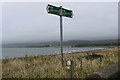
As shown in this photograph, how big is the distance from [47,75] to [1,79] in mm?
1596

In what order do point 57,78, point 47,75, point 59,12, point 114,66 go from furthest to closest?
point 59,12 < point 47,75 < point 57,78 < point 114,66

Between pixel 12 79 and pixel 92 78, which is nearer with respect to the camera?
pixel 92 78

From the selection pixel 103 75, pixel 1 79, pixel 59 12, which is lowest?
pixel 1 79

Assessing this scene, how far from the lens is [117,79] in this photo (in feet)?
20.5

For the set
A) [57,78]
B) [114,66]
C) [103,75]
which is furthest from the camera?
[57,78]

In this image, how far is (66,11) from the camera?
9.26 metres

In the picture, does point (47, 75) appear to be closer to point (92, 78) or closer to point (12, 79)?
point (12, 79)

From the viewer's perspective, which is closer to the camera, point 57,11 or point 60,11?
point 57,11

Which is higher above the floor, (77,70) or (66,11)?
(66,11)

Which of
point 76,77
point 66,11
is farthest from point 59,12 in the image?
point 76,77

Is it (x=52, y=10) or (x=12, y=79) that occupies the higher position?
(x=52, y=10)

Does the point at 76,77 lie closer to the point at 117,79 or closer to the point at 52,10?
the point at 117,79

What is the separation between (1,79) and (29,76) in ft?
3.20

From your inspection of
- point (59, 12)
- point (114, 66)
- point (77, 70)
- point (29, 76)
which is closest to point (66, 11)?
point (59, 12)
